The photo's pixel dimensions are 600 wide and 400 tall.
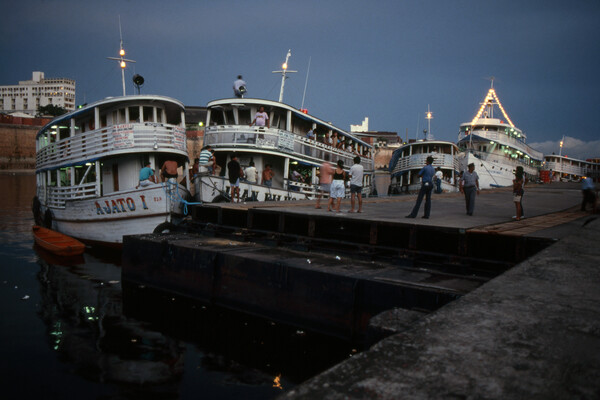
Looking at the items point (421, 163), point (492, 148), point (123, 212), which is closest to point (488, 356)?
point (123, 212)

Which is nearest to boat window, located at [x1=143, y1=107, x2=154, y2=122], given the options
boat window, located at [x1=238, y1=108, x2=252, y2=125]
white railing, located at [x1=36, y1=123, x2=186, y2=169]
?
white railing, located at [x1=36, y1=123, x2=186, y2=169]

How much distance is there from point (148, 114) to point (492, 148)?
118ft

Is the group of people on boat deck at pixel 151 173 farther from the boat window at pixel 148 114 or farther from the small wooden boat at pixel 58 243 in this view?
the small wooden boat at pixel 58 243

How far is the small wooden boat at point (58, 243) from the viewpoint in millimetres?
13774

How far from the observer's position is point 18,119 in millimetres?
66062

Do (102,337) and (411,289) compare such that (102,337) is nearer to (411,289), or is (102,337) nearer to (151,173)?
(411,289)

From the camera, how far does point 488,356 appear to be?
82.0 inches

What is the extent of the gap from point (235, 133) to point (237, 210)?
25.0ft

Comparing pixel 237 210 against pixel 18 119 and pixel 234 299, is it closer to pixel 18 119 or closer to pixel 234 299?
pixel 234 299

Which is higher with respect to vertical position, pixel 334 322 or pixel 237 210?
pixel 237 210

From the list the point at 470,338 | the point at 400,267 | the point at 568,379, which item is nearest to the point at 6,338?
the point at 400,267

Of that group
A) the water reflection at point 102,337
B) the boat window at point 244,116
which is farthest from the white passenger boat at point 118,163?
the boat window at point 244,116

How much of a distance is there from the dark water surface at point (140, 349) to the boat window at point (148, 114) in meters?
7.42


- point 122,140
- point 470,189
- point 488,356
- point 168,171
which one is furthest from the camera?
point 122,140
